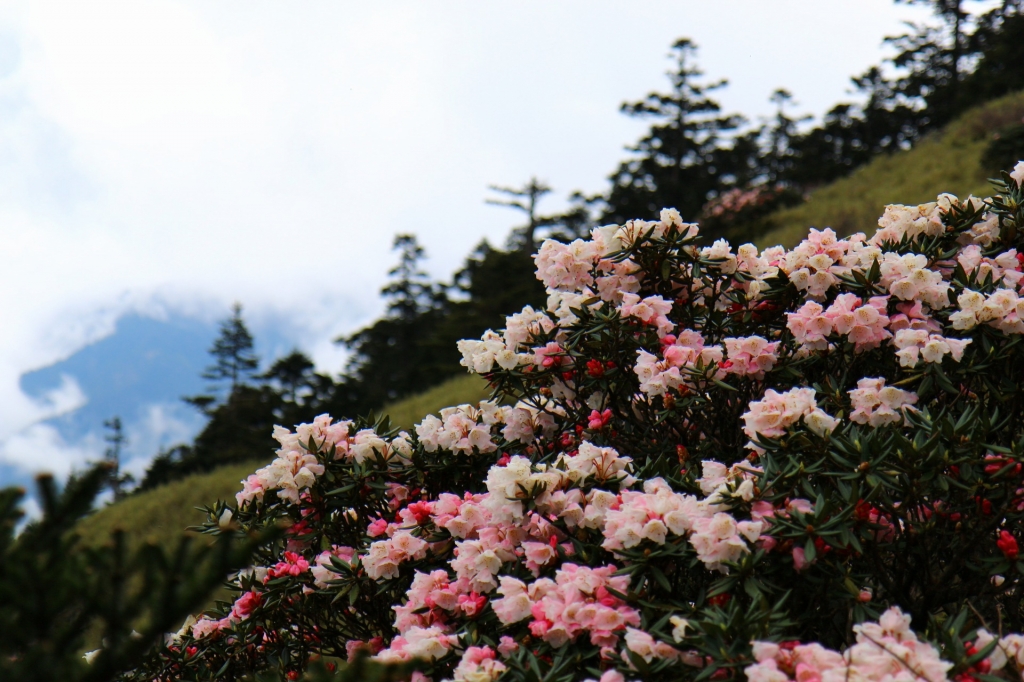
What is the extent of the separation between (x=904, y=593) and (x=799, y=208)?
1889 centimetres

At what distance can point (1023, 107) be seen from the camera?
19.1 m

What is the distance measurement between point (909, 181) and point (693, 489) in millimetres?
16224

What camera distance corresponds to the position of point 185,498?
37.8 feet

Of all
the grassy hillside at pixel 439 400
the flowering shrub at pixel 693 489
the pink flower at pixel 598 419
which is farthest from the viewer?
the grassy hillside at pixel 439 400

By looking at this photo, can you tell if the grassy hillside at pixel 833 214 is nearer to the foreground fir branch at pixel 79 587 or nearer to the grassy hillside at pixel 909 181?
the grassy hillside at pixel 909 181

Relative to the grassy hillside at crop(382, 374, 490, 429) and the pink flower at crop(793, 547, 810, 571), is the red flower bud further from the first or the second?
the grassy hillside at crop(382, 374, 490, 429)

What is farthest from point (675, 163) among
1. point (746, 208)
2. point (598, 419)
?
point (598, 419)

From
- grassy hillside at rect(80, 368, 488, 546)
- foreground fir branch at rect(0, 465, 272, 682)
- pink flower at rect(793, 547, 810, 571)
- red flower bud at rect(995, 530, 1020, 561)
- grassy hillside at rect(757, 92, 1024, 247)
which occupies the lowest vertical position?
grassy hillside at rect(80, 368, 488, 546)

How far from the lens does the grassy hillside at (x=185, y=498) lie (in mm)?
10359

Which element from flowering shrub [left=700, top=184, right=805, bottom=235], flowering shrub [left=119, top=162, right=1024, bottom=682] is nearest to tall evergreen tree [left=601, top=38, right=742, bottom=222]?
Result: flowering shrub [left=700, top=184, right=805, bottom=235]

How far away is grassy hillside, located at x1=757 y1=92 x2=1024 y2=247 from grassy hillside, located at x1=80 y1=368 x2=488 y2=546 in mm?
7343

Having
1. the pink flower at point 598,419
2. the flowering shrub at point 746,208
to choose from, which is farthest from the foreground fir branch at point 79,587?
the flowering shrub at point 746,208

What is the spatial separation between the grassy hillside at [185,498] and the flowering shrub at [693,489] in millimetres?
6704

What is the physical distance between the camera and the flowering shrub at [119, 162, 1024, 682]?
2240 mm
